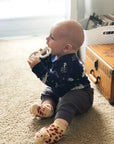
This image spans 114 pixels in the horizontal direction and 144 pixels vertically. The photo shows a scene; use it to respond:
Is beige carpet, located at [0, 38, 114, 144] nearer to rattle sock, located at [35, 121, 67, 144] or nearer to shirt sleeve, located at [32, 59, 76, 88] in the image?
rattle sock, located at [35, 121, 67, 144]

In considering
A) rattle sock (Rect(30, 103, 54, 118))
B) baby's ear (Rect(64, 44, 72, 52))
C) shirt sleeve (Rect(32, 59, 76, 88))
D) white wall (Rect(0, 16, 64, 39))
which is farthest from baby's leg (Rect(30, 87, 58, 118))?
white wall (Rect(0, 16, 64, 39))

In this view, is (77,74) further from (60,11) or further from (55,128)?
(60,11)

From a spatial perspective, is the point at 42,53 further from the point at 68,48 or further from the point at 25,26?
the point at 25,26

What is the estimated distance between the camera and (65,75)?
102 centimetres

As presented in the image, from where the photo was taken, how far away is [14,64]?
1706mm

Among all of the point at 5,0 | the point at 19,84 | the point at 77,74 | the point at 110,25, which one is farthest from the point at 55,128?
the point at 5,0

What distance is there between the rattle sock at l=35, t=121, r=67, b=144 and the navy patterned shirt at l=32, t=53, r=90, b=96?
0.21 metres

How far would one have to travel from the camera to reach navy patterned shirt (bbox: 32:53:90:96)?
99 centimetres

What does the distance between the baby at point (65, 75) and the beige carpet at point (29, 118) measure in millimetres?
56

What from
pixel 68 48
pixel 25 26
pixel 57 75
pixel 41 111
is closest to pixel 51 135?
pixel 41 111

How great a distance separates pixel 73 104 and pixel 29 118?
9.5 inches

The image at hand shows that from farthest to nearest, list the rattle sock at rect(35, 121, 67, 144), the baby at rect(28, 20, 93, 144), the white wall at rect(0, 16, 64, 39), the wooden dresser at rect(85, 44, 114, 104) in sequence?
the white wall at rect(0, 16, 64, 39) → the wooden dresser at rect(85, 44, 114, 104) → the baby at rect(28, 20, 93, 144) → the rattle sock at rect(35, 121, 67, 144)

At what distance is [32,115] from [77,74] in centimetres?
31

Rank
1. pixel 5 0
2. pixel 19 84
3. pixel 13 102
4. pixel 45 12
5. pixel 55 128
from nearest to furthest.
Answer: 1. pixel 55 128
2. pixel 13 102
3. pixel 19 84
4. pixel 5 0
5. pixel 45 12
